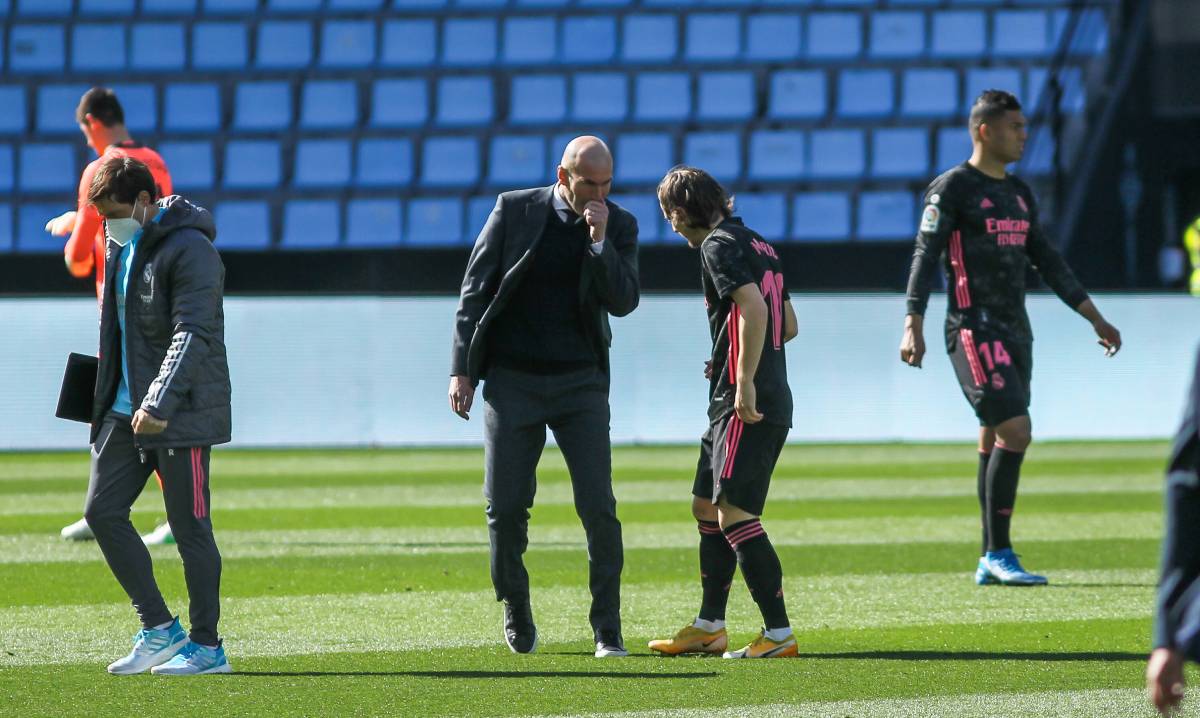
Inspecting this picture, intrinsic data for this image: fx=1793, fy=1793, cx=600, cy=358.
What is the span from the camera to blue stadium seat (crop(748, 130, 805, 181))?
22438 mm

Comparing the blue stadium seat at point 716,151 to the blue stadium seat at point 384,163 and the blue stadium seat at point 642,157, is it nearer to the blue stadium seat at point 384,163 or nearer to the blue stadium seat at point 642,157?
the blue stadium seat at point 642,157

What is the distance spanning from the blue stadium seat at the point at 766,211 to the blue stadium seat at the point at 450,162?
341 centimetres

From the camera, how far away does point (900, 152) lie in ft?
74.0

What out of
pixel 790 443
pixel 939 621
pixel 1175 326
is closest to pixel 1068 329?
pixel 1175 326

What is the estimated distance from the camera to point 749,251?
559cm

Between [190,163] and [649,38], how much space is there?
617 cm

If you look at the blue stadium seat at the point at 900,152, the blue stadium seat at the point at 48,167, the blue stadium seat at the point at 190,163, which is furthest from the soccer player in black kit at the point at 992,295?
the blue stadium seat at the point at 48,167

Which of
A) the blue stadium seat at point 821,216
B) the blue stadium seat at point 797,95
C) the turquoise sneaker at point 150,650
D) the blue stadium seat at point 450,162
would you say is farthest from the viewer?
the blue stadium seat at point 797,95

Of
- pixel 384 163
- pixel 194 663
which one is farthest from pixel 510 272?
pixel 384 163

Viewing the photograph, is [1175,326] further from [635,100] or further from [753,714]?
[753,714]

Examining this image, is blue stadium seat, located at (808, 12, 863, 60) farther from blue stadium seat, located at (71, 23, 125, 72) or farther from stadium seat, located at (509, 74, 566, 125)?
blue stadium seat, located at (71, 23, 125, 72)

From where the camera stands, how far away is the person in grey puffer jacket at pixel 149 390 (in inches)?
208

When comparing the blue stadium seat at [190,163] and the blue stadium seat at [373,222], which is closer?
the blue stadium seat at [373,222]

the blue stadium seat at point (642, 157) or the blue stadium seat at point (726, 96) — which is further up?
the blue stadium seat at point (726, 96)
